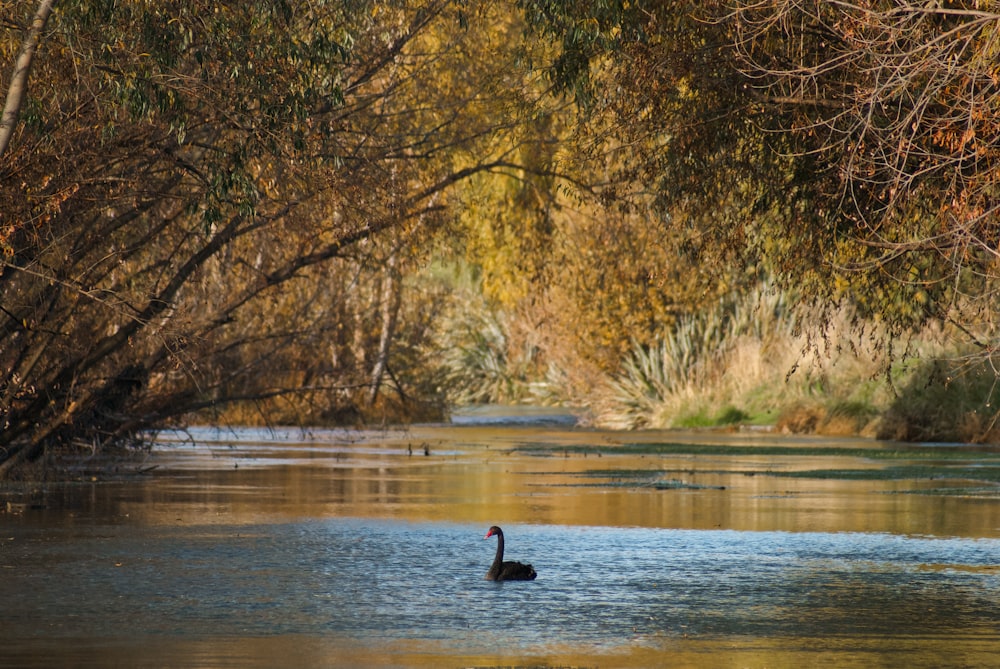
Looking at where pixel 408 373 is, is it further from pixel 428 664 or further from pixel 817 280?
pixel 428 664

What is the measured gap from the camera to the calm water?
9.90 metres

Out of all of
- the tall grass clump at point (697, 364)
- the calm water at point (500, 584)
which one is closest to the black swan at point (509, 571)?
the calm water at point (500, 584)

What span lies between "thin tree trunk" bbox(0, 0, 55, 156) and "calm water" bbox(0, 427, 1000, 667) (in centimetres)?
376

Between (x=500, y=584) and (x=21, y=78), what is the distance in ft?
21.1

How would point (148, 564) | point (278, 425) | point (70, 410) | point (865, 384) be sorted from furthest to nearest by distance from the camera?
point (278, 425) < point (865, 384) < point (70, 410) < point (148, 564)

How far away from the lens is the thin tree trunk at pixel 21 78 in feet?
48.9

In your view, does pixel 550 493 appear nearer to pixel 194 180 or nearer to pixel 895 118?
pixel 194 180

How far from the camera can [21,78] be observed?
588 inches

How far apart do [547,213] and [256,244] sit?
188 inches

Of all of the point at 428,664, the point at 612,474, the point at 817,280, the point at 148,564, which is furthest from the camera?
the point at 612,474

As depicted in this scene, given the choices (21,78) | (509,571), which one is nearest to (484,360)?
(21,78)

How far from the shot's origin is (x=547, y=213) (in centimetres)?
2655

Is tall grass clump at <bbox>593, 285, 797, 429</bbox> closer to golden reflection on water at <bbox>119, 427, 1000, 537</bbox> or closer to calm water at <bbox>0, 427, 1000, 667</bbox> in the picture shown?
golden reflection on water at <bbox>119, 427, 1000, 537</bbox>

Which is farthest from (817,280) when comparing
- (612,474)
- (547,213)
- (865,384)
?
(865,384)
